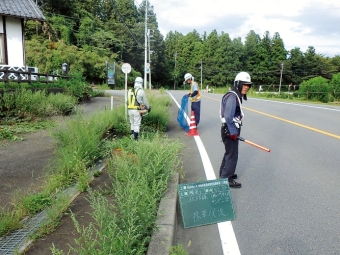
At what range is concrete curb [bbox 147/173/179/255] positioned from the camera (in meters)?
2.99

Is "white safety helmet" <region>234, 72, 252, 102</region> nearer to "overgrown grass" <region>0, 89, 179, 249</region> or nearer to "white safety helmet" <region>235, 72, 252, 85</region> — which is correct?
"white safety helmet" <region>235, 72, 252, 85</region>

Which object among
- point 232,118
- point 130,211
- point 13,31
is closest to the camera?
point 130,211

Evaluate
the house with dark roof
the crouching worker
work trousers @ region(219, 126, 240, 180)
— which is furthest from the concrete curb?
the house with dark roof

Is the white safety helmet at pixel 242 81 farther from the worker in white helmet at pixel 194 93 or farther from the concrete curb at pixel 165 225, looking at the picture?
the worker in white helmet at pixel 194 93

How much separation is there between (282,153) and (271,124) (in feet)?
14.1

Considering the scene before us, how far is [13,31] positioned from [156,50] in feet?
180

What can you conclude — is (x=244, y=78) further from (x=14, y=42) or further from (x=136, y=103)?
(x=14, y=42)

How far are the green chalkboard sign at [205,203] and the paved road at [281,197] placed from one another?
0.47ft

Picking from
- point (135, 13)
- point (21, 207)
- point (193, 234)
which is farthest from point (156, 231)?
point (135, 13)

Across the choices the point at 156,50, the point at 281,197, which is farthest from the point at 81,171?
the point at 156,50

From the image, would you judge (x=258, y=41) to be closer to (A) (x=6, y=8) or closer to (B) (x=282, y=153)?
(A) (x=6, y=8)

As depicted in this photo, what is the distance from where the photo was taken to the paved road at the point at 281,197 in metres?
3.44

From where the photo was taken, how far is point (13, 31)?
17.7 metres

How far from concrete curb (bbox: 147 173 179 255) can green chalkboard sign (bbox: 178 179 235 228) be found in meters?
0.21
